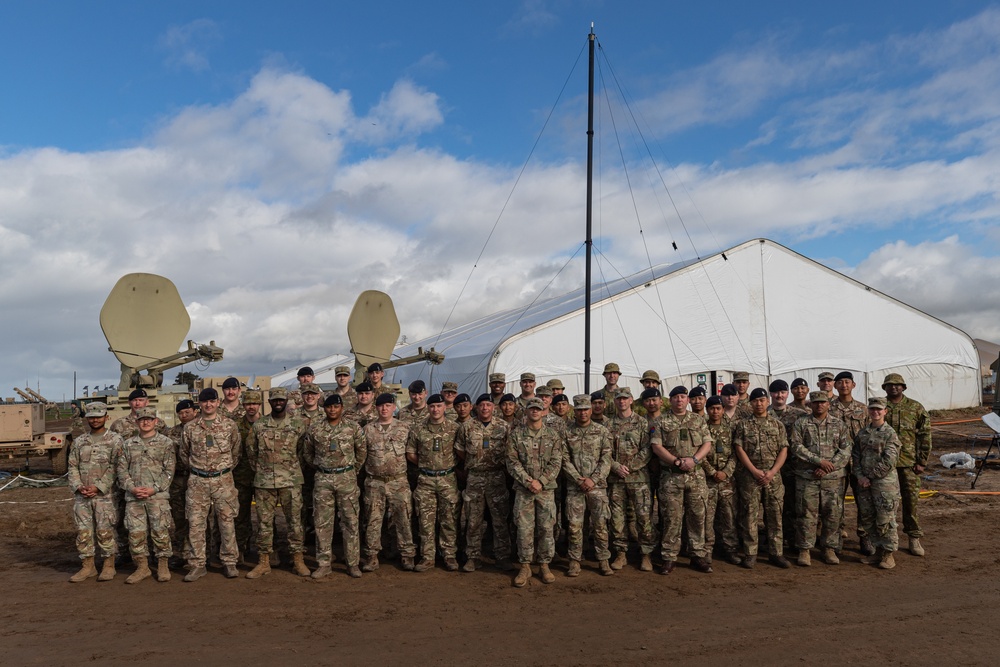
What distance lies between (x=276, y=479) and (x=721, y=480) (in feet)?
13.4

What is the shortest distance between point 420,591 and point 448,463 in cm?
114

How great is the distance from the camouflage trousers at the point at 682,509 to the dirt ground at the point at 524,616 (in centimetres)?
26

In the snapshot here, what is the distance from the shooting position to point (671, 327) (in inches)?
715

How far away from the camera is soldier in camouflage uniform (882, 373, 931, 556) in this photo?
21.8 feet

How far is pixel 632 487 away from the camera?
245 inches

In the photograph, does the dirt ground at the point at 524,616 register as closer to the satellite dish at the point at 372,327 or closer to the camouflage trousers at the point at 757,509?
the camouflage trousers at the point at 757,509

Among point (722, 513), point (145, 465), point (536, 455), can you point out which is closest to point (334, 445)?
point (145, 465)

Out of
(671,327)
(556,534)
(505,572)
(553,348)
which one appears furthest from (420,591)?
(671,327)

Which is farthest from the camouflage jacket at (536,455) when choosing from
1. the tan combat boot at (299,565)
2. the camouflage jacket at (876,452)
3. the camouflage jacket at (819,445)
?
the camouflage jacket at (876,452)

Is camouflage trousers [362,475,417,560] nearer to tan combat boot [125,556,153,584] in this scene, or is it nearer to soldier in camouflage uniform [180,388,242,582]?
soldier in camouflage uniform [180,388,242,582]

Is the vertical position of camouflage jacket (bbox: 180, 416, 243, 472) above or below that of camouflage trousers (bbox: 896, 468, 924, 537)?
above

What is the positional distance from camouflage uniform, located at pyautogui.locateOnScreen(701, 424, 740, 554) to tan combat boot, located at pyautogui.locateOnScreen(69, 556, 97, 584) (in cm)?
569

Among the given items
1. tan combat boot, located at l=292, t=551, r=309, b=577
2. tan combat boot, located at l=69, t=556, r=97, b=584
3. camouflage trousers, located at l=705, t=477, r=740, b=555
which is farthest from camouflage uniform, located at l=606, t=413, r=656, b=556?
tan combat boot, located at l=69, t=556, r=97, b=584

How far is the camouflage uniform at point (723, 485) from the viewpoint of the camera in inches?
246
